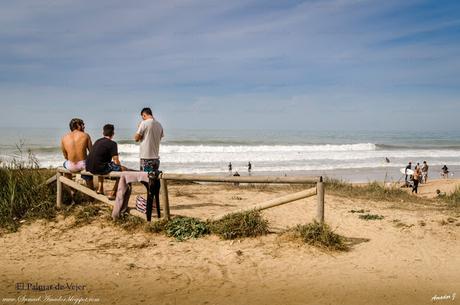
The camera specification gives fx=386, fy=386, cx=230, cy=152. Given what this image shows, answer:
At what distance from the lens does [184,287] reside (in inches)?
210

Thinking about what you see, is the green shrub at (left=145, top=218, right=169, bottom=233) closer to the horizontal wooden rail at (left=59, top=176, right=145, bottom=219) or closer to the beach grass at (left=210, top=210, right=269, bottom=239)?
the beach grass at (left=210, top=210, right=269, bottom=239)

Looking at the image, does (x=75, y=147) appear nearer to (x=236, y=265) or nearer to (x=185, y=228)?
(x=185, y=228)

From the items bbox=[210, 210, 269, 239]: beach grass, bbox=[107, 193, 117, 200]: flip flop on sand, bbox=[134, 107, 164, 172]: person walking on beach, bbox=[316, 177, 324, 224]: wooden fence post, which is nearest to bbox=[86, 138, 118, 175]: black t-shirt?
bbox=[107, 193, 117, 200]: flip flop on sand

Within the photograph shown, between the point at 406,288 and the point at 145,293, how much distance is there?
3.56 meters

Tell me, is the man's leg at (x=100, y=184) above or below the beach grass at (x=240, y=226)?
above

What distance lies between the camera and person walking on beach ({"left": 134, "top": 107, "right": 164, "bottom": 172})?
7.21m

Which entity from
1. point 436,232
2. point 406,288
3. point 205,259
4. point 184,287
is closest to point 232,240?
point 205,259

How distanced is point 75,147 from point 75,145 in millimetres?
43

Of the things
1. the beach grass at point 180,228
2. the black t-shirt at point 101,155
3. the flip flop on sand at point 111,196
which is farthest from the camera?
the flip flop on sand at point 111,196

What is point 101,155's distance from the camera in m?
7.55

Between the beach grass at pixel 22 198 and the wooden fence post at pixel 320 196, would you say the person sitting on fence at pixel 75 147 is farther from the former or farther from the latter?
the wooden fence post at pixel 320 196

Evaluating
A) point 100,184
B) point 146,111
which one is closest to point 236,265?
point 146,111

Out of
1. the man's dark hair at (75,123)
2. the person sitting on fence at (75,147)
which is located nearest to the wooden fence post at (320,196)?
the person sitting on fence at (75,147)

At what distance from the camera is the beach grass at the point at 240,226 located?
690 centimetres
